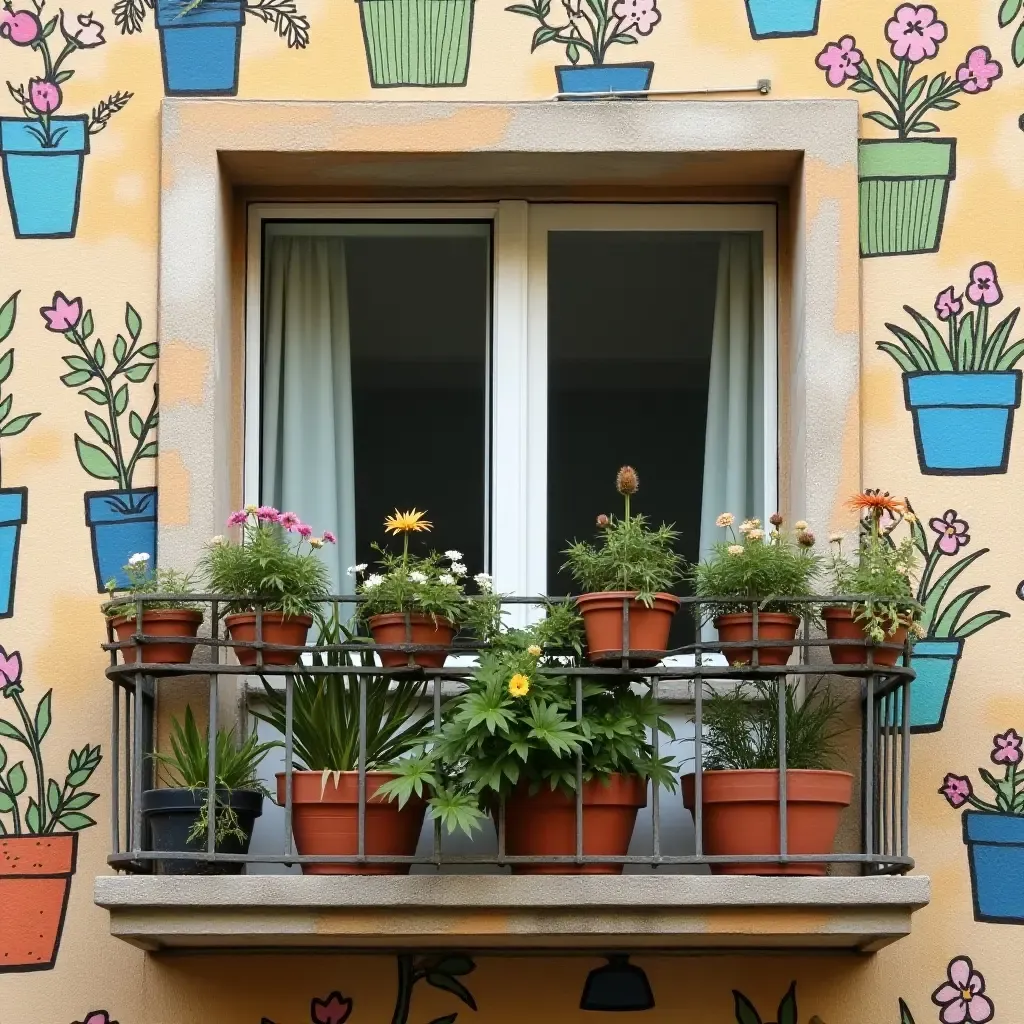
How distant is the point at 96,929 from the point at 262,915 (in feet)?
2.56

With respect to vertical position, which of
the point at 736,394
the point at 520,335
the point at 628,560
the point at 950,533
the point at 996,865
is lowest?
the point at 996,865

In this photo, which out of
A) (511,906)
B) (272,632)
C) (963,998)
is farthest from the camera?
(963,998)

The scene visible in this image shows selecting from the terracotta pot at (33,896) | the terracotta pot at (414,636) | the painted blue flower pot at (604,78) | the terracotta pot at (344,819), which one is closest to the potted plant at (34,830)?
the terracotta pot at (33,896)

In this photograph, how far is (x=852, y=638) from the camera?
7.05 metres

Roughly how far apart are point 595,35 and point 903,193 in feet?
3.66

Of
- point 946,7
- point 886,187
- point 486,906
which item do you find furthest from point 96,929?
point 946,7

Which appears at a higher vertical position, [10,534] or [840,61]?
[840,61]

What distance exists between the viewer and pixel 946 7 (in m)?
7.82

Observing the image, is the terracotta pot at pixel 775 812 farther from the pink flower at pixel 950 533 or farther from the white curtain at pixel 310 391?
the white curtain at pixel 310 391

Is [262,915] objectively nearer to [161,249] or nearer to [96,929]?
[96,929]

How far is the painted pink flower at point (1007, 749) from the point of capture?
24.2 ft

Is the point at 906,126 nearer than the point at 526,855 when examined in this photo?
No

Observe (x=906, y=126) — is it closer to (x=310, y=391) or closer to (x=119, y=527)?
(x=310, y=391)

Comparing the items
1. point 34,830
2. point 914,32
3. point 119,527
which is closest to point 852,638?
point 914,32
